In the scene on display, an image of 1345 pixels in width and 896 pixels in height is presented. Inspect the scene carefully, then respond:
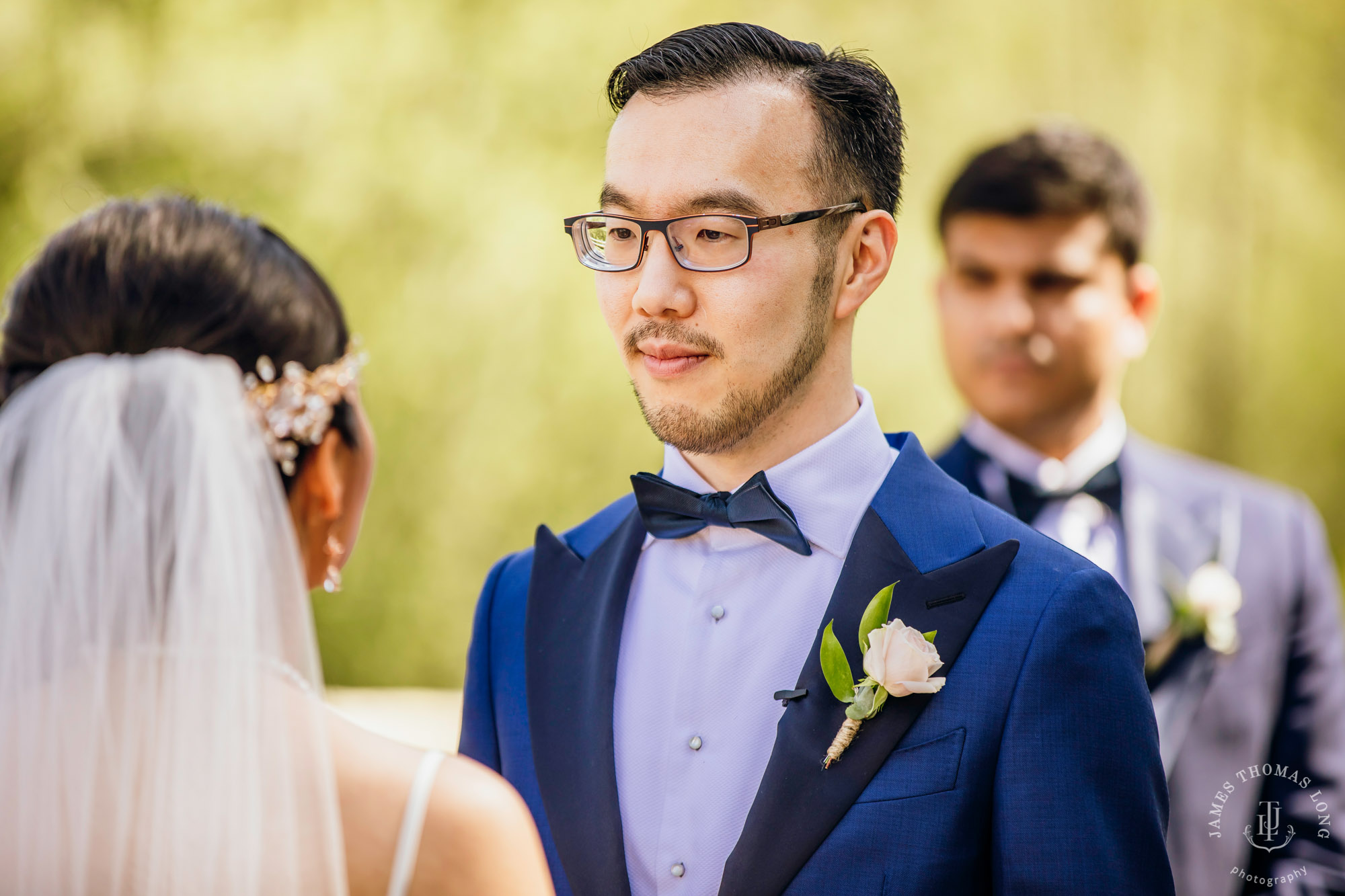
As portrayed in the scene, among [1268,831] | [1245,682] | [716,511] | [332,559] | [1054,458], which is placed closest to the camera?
[332,559]

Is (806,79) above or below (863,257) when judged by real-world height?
above

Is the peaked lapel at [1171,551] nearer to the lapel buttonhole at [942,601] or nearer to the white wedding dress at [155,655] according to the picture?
the lapel buttonhole at [942,601]

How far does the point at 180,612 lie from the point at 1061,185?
10.0 ft

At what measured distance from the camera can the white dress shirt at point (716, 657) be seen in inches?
69.3

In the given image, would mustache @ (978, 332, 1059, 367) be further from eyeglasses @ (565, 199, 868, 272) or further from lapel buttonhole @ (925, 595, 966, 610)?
lapel buttonhole @ (925, 595, 966, 610)

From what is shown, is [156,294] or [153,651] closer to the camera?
[153,651]

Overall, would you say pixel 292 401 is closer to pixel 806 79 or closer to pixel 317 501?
pixel 317 501

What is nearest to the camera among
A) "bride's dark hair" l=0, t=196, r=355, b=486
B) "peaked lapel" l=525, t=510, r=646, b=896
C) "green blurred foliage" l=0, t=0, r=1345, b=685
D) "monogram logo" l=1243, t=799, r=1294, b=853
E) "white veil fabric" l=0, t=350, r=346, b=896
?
"white veil fabric" l=0, t=350, r=346, b=896

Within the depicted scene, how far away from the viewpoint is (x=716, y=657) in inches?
72.9

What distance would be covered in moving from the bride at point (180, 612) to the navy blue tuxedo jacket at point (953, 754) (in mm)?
348

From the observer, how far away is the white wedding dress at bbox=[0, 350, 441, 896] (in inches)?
53.9

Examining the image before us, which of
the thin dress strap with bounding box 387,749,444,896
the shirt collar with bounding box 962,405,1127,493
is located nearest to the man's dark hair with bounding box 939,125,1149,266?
the shirt collar with bounding box 962,405,1127,493

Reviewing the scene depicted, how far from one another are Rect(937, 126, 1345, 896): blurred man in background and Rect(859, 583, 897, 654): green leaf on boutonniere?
68.6 inches

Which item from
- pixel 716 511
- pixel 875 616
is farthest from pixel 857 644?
pixel 716 511
